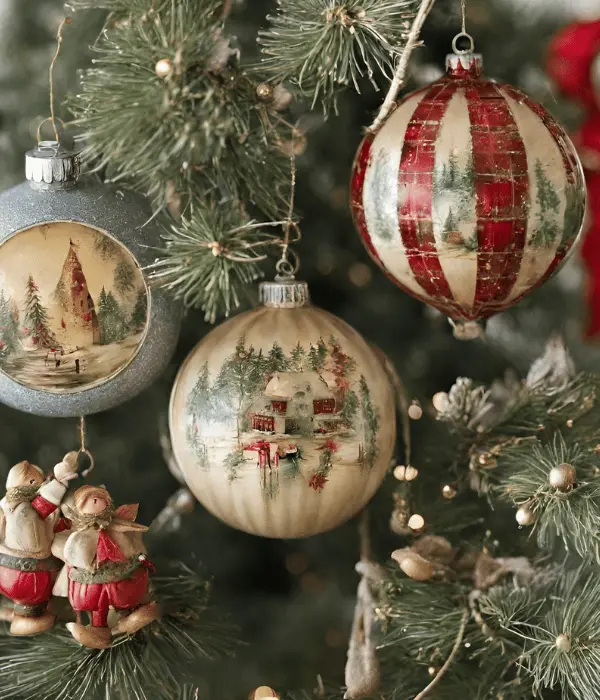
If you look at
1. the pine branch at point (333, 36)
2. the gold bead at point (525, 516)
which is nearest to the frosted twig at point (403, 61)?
the pine branch at point (333, 36)

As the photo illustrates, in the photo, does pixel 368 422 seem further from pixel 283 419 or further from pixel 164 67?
pixel 164 67

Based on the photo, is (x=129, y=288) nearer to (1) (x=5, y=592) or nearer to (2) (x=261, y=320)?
(2) (x=261, y=320)

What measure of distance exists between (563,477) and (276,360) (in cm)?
26

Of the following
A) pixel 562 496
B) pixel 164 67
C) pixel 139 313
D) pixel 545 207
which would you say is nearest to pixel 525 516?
pixel 562 496

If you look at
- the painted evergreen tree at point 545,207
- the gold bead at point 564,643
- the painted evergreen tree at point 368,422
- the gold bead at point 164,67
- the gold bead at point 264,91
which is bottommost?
the gold bead at point 564,643

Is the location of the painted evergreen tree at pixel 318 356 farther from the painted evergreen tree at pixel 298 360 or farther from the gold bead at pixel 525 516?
the gold bead at pixel 525 516

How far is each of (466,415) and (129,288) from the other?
369 mm

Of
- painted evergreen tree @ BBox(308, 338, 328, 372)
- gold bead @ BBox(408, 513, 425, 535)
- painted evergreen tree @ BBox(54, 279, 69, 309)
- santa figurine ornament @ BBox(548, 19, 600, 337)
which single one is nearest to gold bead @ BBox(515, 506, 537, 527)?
gold bead @ BBox(408, 513, 425, 535)

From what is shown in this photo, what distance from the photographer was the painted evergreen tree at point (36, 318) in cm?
84

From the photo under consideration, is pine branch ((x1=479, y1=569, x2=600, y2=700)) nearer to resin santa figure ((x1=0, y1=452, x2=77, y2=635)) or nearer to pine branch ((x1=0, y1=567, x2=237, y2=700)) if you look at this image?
pine branch ((x1=0, y1=567, x2=237, y2=700))

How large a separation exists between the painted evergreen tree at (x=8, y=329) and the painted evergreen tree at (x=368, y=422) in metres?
0.29

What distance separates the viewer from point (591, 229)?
105cm

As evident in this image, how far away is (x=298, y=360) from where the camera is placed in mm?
839

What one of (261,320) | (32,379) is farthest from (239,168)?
(32,379)
